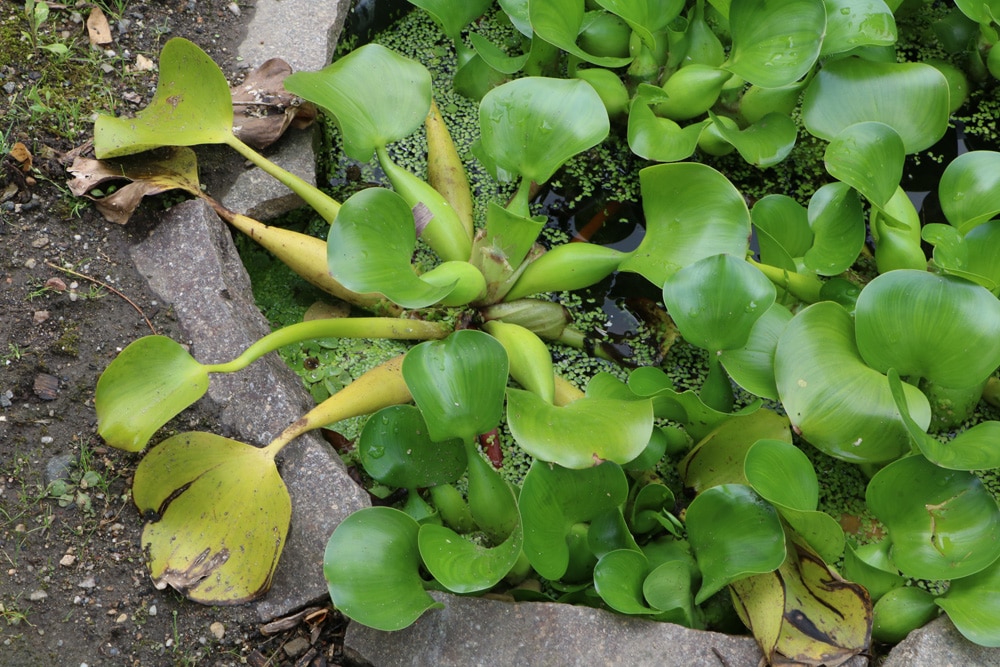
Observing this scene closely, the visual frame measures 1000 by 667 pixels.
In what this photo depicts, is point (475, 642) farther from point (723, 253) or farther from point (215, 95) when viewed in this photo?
point (215, 95)

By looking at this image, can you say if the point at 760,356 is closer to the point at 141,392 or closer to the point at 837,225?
the point at 837,225

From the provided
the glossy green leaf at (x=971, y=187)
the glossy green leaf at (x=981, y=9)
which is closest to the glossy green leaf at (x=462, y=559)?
the glossy green leaf at (x=971, y=187)

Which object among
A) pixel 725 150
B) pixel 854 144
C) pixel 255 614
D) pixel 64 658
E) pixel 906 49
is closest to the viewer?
pixel 64 658

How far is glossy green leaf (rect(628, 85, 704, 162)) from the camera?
1.85 metres

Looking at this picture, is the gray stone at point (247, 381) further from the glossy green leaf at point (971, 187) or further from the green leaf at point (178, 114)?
the glossy green leaf at point (971, 187)

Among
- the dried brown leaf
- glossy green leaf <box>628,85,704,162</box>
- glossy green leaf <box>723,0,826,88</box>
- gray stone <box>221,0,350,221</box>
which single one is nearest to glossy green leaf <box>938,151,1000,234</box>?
glossy green leaf <box>723,0,826,88</box>

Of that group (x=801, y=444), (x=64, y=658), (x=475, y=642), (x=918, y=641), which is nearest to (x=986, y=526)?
(x=918, y=641)

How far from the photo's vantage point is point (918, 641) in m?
1.46

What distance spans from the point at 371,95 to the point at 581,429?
2.72 ft

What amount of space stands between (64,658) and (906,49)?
8.12 feet

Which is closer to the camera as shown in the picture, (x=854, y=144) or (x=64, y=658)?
(x=64, y=658)

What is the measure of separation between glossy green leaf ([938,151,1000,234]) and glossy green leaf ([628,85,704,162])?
54 cm

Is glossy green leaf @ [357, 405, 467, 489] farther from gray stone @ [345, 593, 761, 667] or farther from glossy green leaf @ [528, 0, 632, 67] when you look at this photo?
glossy green leaf @ [528, 0, 632, 67]

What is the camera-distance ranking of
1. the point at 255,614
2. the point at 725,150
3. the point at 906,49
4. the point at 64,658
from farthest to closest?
the point at 906,49
the point at 725,150
the point at 255,614
the point at 64,658
